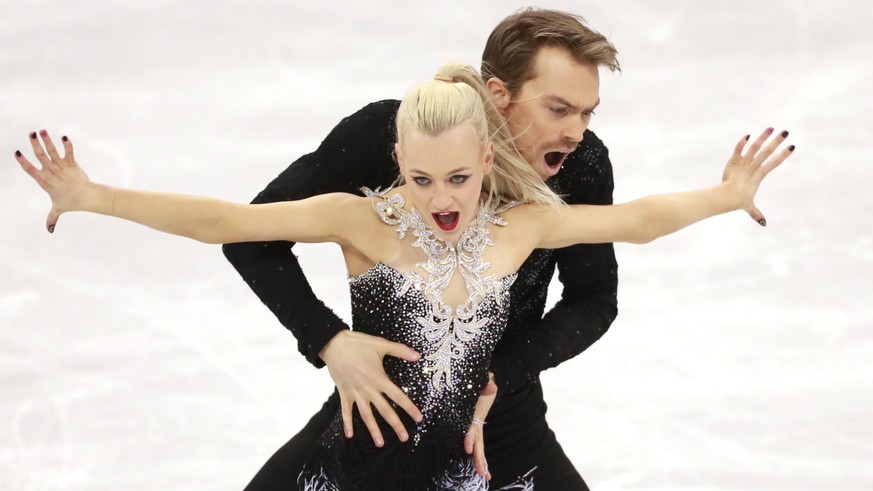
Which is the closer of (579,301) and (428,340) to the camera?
(428,340)

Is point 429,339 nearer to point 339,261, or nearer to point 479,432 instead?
point 479,432

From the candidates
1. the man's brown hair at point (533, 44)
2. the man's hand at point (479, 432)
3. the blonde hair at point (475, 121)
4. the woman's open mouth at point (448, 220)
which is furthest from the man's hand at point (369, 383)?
the man's brown hair at point (533, 44)

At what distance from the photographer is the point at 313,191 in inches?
115

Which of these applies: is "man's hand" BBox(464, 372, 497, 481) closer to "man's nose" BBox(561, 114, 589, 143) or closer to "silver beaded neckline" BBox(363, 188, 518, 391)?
"silver beaded neckline" BBox(363, 188, 518, 391)

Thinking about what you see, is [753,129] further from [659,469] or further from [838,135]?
[659,469]

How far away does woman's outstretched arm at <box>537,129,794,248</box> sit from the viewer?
267 cm

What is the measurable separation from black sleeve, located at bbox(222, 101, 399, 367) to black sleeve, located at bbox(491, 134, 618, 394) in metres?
0.46

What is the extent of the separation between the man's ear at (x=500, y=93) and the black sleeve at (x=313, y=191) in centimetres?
24

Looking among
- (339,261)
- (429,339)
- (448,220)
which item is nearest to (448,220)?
(448,220)

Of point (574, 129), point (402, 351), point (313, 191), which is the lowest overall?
point (402, 351)

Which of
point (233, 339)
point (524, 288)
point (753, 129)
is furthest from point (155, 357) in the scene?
point (753, 129)

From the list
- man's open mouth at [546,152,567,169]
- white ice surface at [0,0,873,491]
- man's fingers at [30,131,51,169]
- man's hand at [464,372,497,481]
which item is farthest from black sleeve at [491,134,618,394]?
man's fingers at [30,131,51,169]

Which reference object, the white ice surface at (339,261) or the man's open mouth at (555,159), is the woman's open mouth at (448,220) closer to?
the man's open mouth at (555,159)

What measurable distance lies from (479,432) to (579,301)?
626 millimetres
